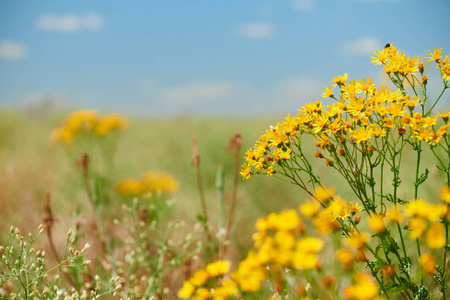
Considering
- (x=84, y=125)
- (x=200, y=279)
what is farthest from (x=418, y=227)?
(x=84, y=125)

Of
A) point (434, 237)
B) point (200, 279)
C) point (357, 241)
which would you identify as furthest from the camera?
point (200, 279)

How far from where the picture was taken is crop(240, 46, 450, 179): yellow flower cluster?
1.90 metres

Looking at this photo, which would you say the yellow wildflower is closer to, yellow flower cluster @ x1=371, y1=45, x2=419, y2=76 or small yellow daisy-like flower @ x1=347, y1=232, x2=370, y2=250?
small yellow daisy-like flower @ x1=347, y1=232, x2=370, y2=250

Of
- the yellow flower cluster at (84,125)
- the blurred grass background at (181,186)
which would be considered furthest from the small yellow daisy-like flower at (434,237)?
the yellow flower cluster at (84,125)

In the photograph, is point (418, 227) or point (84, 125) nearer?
point (418, 227)

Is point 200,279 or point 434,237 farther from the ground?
point 434,237

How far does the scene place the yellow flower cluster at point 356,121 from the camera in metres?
1.90

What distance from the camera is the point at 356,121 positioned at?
195cm

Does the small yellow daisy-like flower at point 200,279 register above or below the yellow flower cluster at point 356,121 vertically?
below

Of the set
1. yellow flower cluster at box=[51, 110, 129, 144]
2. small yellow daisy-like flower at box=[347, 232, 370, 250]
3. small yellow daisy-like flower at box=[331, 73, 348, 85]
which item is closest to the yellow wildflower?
small yellow daisy-like flower at box=[347, 232, 370, 250]

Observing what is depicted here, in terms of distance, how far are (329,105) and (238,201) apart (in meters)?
3.83

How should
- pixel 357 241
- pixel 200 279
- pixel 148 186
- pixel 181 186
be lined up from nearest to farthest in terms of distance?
pixel 357 241, pixel 200 279, pixel 148 186, pixel 181 186

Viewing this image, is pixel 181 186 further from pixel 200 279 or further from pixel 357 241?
pixel 357 241

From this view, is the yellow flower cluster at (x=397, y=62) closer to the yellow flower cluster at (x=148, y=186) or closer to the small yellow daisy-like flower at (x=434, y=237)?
the small yellow daisy-like flower at (x=434, y=237)
